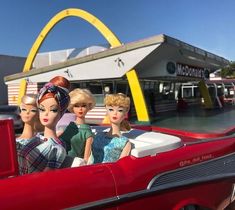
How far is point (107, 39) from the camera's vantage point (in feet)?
60.3

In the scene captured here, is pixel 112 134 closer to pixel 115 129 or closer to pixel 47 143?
pixel 115 129

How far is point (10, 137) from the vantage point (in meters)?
2.25

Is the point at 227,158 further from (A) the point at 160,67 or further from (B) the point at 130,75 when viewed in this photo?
(A) the point at 160,67

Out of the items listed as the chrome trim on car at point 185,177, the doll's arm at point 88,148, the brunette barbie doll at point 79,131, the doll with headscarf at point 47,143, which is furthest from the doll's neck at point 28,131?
the chrome trim on car at point 185,177

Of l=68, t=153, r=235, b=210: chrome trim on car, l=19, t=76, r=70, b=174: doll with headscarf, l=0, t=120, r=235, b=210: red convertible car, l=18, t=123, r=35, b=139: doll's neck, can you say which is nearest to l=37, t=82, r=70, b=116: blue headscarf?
l=19, t=76, r=70, b=174: doll with headscarf

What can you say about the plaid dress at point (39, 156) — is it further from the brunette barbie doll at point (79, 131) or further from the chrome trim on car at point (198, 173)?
the chrome trim on car at point (198, 173)

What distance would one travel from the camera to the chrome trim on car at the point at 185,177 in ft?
7.82

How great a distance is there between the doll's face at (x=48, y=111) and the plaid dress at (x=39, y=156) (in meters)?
0.16

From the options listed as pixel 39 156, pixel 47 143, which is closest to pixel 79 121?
pixel 47 143

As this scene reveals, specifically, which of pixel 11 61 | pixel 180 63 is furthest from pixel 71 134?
pixel 11 61

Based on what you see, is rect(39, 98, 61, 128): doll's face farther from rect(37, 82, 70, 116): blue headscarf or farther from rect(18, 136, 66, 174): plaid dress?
rect(18, 136, 66, 174): plaid dress

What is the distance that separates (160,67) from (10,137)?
14.5 metres

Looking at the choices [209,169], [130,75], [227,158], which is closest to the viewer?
[209,169]

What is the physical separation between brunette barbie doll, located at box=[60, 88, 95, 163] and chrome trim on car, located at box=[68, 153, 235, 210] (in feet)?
2.49
